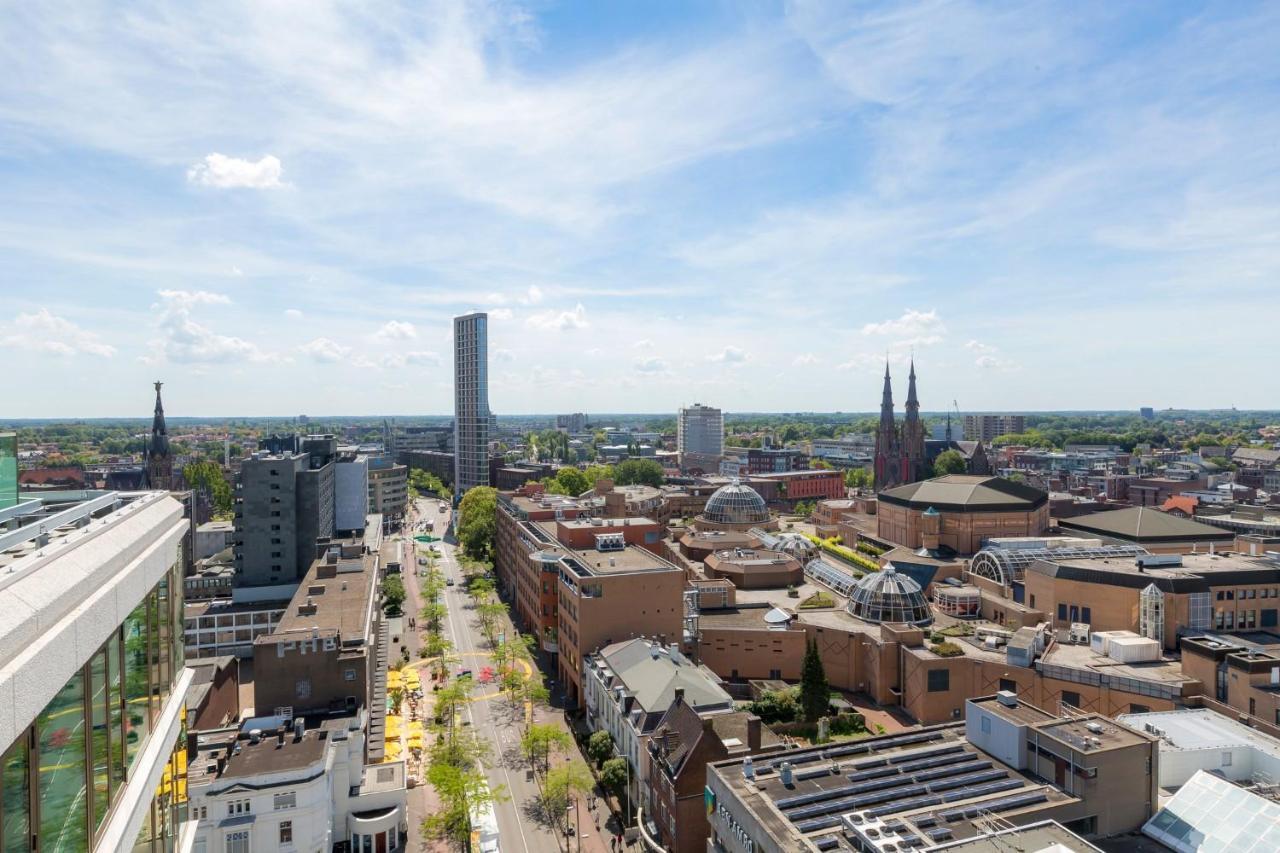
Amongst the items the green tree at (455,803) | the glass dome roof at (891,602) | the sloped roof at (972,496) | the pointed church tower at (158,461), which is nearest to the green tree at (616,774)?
the green tree at (455,803)

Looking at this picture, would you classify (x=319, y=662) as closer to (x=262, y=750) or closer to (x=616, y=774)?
(x=262, y=750)

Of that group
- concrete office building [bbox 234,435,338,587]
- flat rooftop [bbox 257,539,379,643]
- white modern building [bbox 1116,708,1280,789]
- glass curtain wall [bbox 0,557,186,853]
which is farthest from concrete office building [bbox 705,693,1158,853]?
concrete office building [bbox 234,435,338,587]

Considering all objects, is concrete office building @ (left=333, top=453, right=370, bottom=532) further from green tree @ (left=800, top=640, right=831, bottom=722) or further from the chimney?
the chimney

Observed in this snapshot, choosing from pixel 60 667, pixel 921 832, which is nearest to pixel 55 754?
pixel 60 667

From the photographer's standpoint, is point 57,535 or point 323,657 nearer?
point 57,535

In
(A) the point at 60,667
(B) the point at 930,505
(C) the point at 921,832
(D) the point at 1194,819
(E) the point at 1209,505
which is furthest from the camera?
(E) the point at 1209,505

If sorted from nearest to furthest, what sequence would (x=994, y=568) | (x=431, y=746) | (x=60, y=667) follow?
(x=60, y=667), (x=431, y=746), (x=994, y=568)

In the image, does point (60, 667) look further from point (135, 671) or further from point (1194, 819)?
point (1194, 819)
